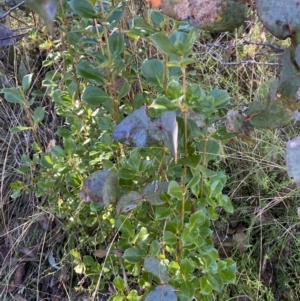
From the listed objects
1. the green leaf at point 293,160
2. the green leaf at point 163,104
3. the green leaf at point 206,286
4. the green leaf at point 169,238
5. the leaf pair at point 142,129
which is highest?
the green leaf at point 293,160

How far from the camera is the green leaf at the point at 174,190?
781 millimetres

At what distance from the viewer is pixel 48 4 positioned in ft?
0.95

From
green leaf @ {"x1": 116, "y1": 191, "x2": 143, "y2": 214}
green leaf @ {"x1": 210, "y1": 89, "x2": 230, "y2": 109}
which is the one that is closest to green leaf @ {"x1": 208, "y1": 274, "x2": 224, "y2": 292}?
green leaf @ {"x1": 116, "y1": 191, "x2": 143, "y2": 214}

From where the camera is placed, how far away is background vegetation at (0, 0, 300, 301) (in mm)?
793

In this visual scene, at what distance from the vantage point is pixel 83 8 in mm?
799

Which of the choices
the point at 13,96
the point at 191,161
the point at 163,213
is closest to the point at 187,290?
the point at 163,213

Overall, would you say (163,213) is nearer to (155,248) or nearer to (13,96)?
(155,248)

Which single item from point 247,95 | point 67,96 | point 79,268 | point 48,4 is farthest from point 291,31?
point 247,95

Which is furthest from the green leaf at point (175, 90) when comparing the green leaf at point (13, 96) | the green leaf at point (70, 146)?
the green leaf at point (13, 96)

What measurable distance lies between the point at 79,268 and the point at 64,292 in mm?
217

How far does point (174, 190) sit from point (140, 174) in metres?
0.13

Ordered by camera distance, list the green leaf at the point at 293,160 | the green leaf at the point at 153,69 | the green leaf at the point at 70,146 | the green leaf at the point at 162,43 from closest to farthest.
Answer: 1. the green leaf at the point at 293,160
2. the green leaf at the point at 162,43
3. the green leaf at the point at 153,69
4. the green leaf at the point at 70,146

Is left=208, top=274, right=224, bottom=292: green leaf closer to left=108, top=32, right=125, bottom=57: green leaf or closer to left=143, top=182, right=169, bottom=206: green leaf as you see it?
left=143, top=182, right=169, bottom=206: green leaf

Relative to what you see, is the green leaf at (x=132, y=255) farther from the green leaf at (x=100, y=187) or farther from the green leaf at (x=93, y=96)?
the green leaf at (x=93, y=96)
